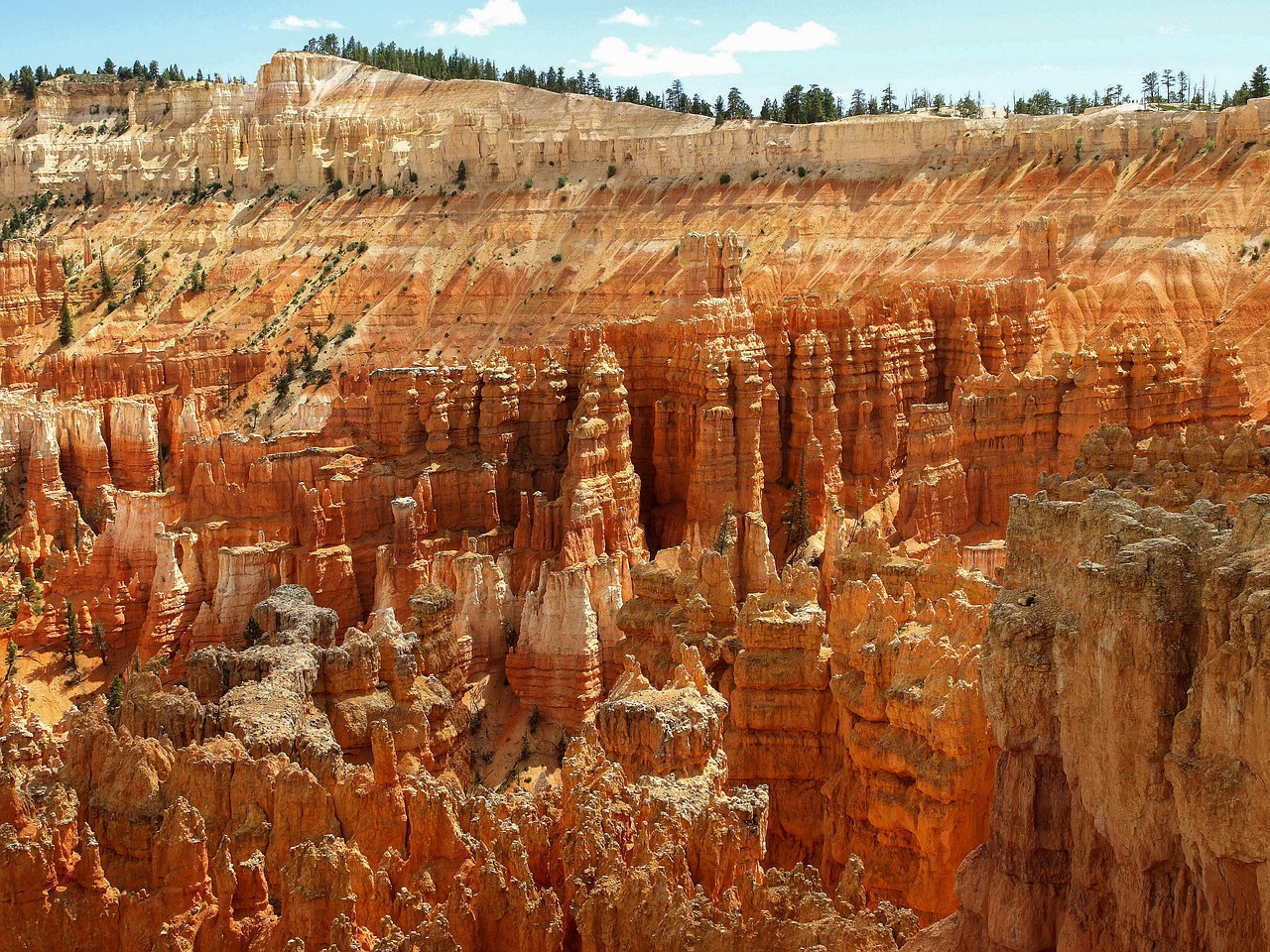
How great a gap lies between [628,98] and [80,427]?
64525 mm

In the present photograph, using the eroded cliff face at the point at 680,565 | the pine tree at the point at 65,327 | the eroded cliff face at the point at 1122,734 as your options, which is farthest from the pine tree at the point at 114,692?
the pine tree at the point at 65,327

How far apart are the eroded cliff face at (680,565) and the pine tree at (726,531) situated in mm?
170

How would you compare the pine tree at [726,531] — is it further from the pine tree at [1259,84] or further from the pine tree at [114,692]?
the pine tree at [1259,84]

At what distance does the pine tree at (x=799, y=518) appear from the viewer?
31328 millimetres

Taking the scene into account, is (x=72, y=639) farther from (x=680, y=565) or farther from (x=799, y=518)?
(x=799, y=518)

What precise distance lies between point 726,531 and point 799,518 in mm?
4242

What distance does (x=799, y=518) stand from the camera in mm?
31547

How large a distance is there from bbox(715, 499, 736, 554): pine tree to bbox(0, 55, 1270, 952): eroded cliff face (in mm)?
170

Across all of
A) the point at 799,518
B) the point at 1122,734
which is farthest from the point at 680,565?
the point at 1122,734

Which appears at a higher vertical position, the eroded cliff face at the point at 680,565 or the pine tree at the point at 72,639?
the eroded cliff face at the point at 680,565

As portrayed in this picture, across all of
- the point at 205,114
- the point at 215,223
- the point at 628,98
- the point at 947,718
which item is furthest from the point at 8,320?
the point at 947,718

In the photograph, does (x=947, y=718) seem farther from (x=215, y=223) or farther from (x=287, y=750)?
(x=215, y=223)

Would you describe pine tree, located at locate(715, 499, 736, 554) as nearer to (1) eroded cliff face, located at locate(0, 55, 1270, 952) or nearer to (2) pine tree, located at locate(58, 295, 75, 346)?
(1) eroded cliff face, located at locate(0, 55, 1270, 952)

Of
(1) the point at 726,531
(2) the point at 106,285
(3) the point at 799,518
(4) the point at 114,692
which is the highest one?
(2) the point at 106,285
